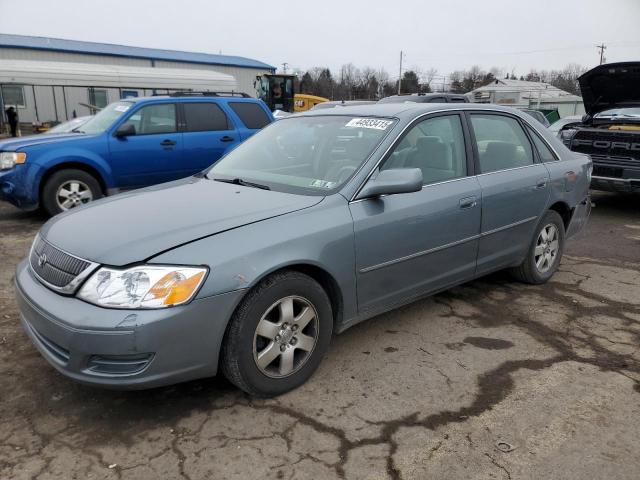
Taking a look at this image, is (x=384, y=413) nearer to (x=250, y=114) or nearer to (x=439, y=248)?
(x=439, y=248)

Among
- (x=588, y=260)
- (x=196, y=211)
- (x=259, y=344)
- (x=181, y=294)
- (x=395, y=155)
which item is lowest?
(x=588, y=260)

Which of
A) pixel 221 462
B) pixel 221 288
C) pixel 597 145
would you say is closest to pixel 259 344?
pixel 221 288

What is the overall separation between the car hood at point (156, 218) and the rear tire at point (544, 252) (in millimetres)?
2414

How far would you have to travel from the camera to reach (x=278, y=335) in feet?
9.15

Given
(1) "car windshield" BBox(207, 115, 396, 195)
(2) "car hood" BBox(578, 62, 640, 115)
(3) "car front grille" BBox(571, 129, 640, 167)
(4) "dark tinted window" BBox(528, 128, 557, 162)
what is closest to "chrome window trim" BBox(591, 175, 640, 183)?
(3) "car front grille" BBox(571, 129, 640, 167)

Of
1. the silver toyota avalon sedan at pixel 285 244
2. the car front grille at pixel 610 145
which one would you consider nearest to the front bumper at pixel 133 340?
the silver toyota avalon sedan at pixel 285 244

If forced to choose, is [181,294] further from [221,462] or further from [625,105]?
[625,105]

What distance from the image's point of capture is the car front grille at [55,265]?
8.36 ft

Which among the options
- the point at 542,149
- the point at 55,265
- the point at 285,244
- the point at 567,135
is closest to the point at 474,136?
the point at 542,149

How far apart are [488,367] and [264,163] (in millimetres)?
2092

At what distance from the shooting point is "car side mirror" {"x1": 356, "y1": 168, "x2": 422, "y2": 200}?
10.1 feet

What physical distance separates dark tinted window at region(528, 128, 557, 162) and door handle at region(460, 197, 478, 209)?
1.20 meters

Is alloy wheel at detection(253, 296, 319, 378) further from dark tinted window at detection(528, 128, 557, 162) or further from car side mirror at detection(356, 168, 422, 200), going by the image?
dark tinted window at detection(528, 128, 557, 162)

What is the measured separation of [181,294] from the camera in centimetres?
241
